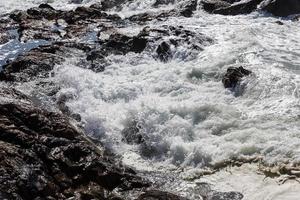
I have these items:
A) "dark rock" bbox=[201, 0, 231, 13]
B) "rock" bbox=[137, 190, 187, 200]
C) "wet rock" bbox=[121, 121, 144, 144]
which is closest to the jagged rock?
"rock" bbox=[137, 190, 187, 200]

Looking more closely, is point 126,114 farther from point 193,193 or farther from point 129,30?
point 129,30

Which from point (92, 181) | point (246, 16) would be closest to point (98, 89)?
point (92, 181)

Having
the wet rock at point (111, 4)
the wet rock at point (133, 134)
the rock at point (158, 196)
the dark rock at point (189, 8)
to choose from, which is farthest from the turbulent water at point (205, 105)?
the wet rock at point (111, 4)

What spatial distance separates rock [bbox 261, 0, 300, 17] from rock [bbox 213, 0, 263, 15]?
0.64m

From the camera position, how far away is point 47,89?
12805 mm

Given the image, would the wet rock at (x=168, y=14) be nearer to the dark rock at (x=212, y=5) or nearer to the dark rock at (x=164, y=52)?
the dark rock at (x=212, y=5)

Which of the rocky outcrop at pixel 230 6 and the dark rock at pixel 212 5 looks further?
the dark rock at pixel 212 5

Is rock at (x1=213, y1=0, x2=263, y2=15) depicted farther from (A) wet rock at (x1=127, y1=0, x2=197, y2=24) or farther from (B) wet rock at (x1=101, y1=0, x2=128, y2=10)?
(B) wet rock at (x1=101, y1=0, x2=128, y2=10)

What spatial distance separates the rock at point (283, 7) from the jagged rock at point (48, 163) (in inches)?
473

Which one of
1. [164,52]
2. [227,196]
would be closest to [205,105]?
[227,196]

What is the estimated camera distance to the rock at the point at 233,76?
1224cm

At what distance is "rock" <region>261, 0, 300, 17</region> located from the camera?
61.0ft

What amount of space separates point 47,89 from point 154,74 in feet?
10.2

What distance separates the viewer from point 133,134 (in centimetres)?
1069
